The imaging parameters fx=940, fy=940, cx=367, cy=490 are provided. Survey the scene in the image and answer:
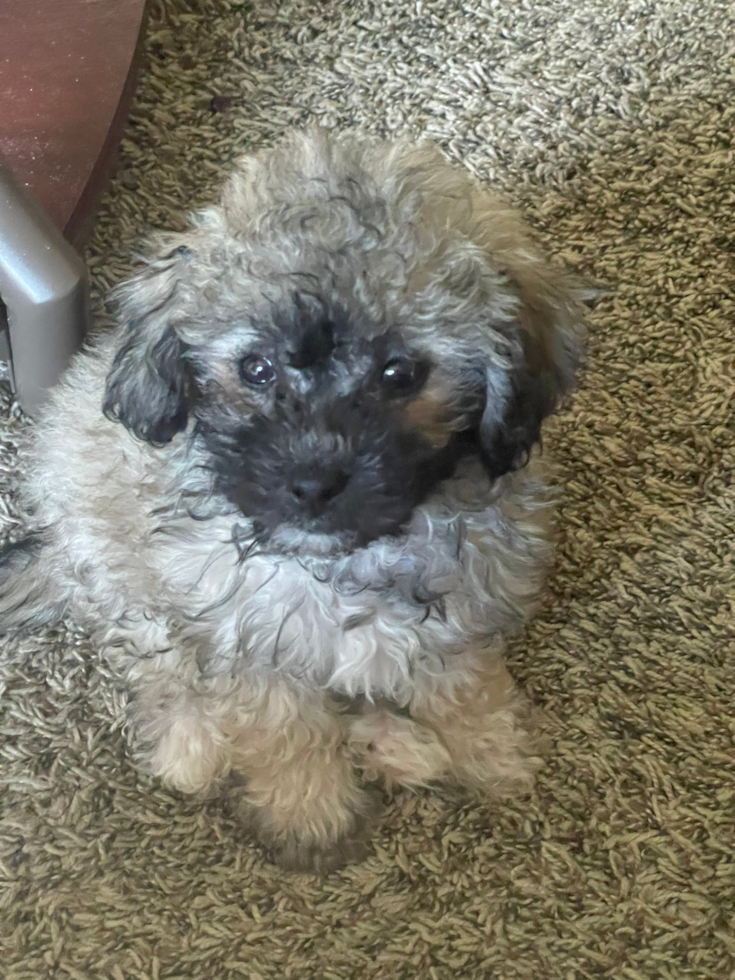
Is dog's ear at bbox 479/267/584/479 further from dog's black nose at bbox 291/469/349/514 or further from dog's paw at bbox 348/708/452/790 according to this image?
dog's paw at bbox 348/708/452/790

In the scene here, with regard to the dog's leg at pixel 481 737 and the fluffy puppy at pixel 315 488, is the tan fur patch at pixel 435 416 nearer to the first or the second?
the fluffy puppy at pixel 315 488

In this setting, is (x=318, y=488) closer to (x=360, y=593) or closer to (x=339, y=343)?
(x=339, y=343)

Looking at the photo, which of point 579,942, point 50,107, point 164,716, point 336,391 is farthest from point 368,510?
point 50,107

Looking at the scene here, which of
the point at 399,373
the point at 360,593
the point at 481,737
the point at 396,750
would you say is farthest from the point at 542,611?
the point at 399,373

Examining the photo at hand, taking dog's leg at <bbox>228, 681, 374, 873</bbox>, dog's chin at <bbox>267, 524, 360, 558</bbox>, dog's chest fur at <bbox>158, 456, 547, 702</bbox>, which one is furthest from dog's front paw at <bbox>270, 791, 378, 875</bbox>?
dog's chin at <bbox>267, 524, 360, 558</bbox>

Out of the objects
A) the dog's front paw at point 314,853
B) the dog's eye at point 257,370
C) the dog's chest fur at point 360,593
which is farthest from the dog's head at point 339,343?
the dog's front paw at point 314,853

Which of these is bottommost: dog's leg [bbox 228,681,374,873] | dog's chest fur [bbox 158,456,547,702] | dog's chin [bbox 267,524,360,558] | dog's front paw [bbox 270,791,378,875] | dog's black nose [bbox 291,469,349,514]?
dog's front paw [bbox 270,791,378,875]

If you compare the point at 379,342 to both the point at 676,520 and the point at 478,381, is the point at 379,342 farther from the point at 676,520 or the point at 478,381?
the point at 676,520
